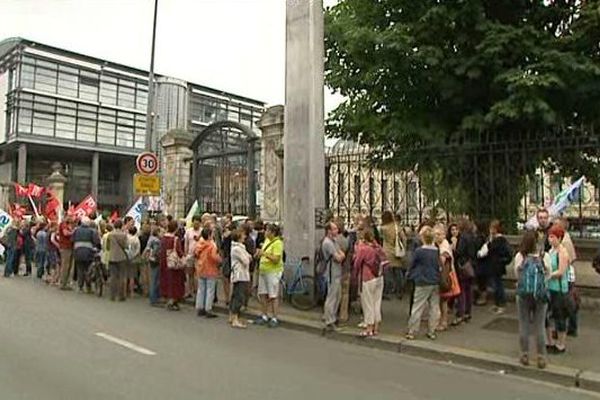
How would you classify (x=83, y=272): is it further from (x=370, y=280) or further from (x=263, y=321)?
(x=370, y=280)

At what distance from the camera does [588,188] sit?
1308 cm

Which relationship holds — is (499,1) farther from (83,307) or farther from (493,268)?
(83,307)

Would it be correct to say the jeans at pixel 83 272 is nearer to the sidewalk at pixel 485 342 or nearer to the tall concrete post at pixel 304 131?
the sidewalk at pixel 485 342

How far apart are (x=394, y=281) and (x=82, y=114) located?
Result: 54.2 meters

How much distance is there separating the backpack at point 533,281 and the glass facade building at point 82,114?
171 ft

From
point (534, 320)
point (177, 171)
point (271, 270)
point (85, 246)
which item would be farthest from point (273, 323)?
point (177, 171)

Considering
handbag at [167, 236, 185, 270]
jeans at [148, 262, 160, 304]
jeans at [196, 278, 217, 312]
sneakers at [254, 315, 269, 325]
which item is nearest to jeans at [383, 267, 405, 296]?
sneakers at [254, 315, 269, 325]

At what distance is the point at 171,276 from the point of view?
13.5 metres

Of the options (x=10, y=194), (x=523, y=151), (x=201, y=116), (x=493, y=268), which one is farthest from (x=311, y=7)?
(x=201, y=116)

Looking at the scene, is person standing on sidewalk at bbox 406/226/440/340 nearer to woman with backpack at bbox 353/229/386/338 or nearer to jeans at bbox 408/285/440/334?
jeans at bbox 408/285/440/334

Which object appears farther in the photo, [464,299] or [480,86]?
[480,86]

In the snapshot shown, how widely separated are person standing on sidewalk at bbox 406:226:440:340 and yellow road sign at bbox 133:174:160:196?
31.6 ft

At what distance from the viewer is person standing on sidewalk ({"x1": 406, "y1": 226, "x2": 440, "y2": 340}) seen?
32.3 feet

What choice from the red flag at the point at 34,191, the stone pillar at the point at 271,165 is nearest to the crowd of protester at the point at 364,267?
the stone pillar at the point at 271,165
